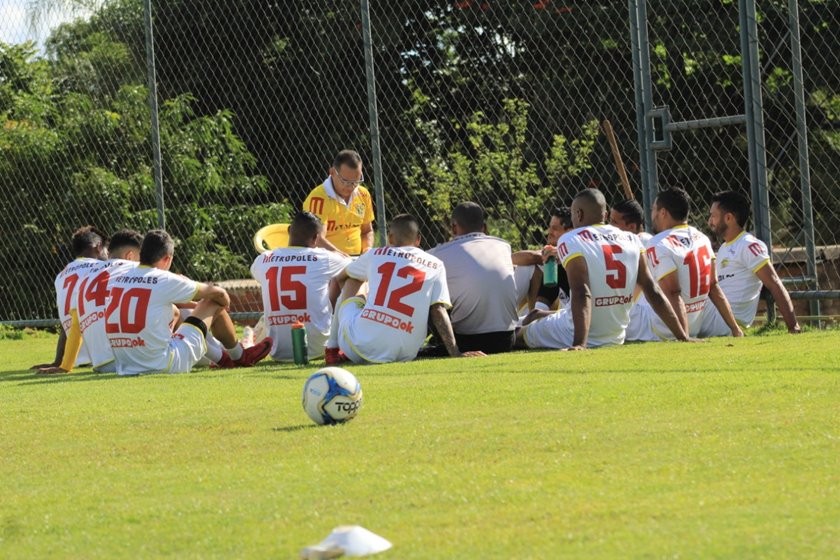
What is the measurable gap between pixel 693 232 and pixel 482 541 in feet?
25.9

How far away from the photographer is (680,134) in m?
15.7

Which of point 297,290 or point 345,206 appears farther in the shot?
point 345,206

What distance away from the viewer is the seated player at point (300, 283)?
37.2 ft

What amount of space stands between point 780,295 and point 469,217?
268cm

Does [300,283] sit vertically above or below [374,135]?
below

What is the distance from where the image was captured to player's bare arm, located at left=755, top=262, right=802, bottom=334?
1113 centimetres

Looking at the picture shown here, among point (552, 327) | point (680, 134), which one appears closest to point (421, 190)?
point (680, 134)

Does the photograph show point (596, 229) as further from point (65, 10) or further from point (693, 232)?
point (65, 10)

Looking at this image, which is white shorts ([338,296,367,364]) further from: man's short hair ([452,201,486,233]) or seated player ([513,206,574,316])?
seated player ([513,206,574,316])

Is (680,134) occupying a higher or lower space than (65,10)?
lower

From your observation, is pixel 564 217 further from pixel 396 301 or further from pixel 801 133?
pixel 396 301

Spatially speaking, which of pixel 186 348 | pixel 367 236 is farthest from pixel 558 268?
pixel 186 348

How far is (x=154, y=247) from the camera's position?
35.2 feet

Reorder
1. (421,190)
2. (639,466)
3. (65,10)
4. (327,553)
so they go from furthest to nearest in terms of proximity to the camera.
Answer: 1. (65,10)
2. (421,190)
3. (639,466)
4. (327,553)
